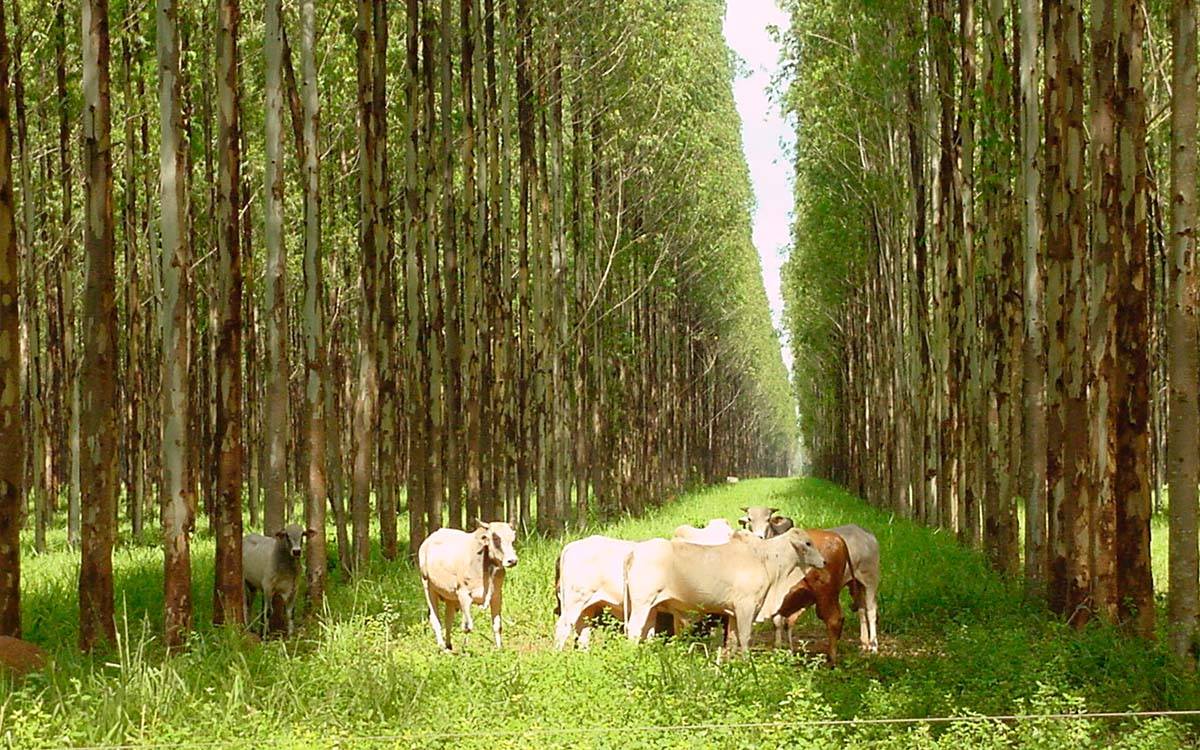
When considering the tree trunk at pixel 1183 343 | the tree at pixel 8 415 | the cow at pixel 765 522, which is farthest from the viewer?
the cow at pixel 765 522

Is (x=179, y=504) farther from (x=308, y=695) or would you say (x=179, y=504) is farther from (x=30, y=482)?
(x=30, y=482)

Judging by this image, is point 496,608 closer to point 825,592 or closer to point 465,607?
point 465,607

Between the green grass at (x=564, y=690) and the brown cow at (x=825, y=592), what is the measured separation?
0.39m

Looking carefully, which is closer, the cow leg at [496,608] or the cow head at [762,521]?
the cow leg at [496,608]

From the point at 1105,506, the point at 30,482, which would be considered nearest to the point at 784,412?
the point at 30,482

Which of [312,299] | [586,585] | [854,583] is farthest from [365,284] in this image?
[854,583]

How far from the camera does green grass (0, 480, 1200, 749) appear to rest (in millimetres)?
7562

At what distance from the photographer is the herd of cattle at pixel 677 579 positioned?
1138 cm

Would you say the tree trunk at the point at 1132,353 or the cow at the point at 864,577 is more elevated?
the tree trunk at the point at 1132,353

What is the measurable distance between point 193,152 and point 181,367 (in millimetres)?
12544

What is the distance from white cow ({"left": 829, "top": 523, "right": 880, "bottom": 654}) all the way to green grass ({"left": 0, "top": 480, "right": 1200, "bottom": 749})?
0.33m

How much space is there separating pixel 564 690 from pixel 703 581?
2.56m

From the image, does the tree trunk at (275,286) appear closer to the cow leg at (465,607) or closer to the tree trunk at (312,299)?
the tree trunk at (312,299)

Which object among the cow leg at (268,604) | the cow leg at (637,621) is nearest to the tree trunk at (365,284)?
the cow leg at (268,604)
